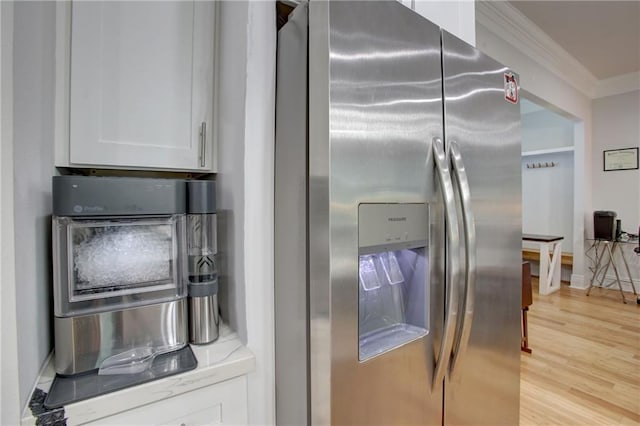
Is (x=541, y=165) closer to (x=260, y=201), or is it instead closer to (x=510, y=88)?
(x=510, y=88)

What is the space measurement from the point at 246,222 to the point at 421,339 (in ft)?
2.03

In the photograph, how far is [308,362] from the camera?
83 centimetres

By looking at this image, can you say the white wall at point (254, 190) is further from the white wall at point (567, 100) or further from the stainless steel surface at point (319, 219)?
the white wall at point (567, 100)

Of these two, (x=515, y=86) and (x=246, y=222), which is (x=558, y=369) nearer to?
(x=515, y=86)

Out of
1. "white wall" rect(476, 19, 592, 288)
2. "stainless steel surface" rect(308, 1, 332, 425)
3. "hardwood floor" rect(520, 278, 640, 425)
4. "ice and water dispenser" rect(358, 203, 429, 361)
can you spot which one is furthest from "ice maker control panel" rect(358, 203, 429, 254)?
"white wall" rect(476, 19, 592, 288)

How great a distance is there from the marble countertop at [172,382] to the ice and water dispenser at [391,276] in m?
0.38

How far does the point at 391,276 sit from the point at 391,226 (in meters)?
0.21

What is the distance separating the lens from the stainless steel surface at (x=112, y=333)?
828 millimetres

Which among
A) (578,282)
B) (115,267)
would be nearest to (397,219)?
(115,267)

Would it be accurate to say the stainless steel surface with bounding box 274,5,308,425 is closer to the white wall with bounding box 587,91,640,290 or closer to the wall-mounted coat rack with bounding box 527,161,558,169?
the white wall with bounding box 587,91,640,290

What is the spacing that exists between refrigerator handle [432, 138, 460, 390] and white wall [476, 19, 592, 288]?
237 centimetres

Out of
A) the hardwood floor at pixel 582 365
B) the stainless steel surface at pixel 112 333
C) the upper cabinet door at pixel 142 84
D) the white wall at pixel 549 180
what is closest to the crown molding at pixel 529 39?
the white wall at pixel 549 180

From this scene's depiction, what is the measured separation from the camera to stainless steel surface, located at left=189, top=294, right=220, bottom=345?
3.33ft

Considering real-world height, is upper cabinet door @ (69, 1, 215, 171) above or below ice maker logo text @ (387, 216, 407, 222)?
above
